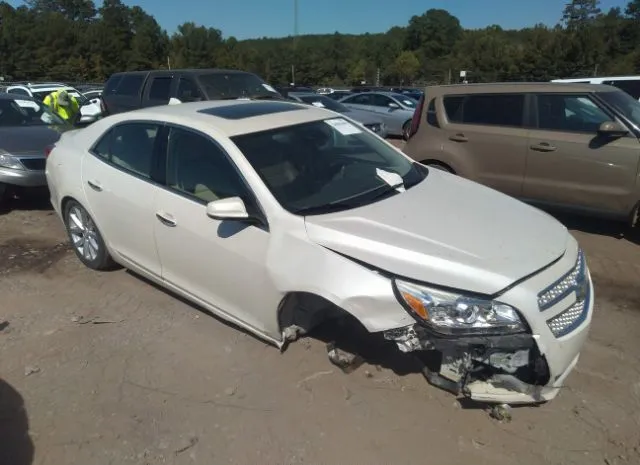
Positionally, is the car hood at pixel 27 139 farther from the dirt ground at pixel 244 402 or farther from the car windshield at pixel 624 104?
the car windshield at pixel 624 104

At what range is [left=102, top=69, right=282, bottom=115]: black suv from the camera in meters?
9.00

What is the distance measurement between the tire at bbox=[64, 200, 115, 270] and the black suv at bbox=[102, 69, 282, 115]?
14.7ft

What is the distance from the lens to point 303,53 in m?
83.8

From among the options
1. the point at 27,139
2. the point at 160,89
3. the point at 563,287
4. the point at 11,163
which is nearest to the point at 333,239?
the point at 563,287

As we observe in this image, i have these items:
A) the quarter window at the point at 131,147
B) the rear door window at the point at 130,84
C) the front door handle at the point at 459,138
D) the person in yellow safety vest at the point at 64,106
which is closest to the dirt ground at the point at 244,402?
the quarter window at the point at 131,147

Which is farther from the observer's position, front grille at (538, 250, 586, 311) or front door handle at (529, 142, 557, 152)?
front door handle at (529, 142, 557, 152)

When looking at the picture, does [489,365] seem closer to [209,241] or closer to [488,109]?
[209,241]

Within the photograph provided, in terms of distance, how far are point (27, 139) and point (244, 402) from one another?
602cm

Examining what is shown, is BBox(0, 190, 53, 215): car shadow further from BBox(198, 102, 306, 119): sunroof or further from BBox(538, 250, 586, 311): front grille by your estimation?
BBox(538, 250, 586, 311): front grille

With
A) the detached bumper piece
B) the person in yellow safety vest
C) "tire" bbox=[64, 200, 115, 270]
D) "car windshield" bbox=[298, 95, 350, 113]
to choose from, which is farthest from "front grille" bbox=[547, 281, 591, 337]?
the person in yellow safety vest

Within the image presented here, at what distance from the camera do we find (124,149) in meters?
4.16

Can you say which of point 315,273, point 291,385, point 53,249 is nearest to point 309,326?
point 291,385

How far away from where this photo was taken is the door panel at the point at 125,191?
12.5 ft

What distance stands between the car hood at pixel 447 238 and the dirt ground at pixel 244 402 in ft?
2.71
